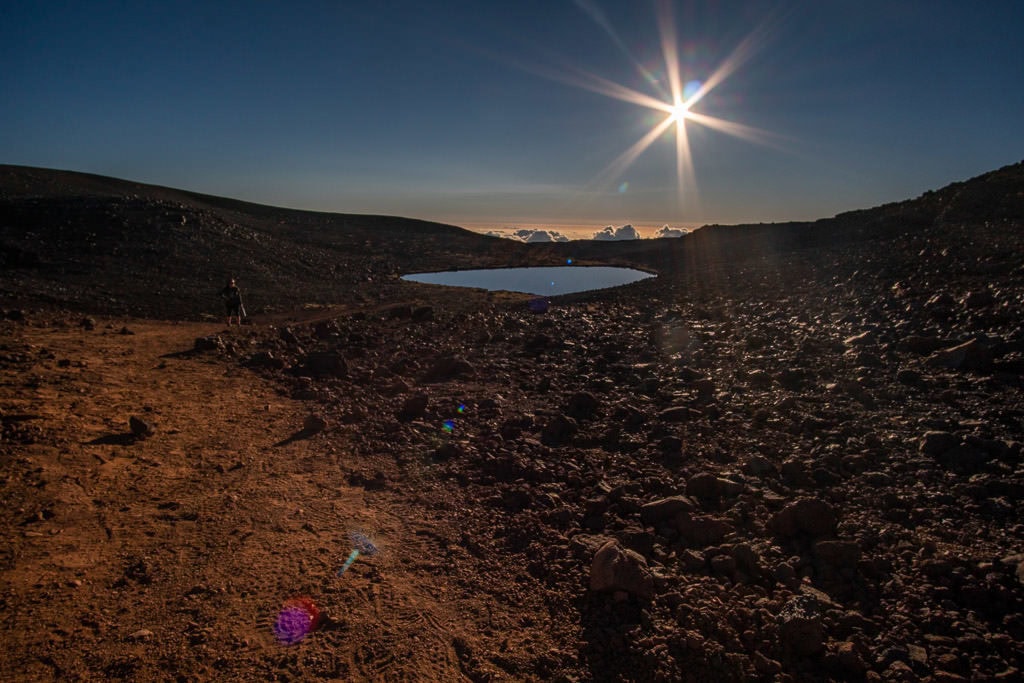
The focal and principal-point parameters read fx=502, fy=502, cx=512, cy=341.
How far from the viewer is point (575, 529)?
5125 millimetres

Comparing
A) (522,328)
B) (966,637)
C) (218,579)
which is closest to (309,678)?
(218,579)

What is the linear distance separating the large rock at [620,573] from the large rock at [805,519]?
1.33m

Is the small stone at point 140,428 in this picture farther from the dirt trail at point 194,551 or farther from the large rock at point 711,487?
the large rock at point 711,487

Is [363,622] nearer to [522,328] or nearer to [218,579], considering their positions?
[218,579]

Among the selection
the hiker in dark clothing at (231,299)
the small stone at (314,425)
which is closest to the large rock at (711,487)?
the small stone at (314,425)

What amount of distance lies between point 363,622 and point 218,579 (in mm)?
1333

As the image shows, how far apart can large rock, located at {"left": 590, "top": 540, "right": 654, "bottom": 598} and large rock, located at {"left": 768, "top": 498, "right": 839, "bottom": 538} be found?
1.33 m

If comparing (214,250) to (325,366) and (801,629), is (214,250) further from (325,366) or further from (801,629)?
(801,629)

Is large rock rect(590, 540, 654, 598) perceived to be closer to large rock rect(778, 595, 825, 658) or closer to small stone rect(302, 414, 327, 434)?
large rock rect(778, 595, 825, 658)

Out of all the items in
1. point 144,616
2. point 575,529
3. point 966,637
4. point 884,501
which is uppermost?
point 884,501

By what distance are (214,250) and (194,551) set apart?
27.2 metres

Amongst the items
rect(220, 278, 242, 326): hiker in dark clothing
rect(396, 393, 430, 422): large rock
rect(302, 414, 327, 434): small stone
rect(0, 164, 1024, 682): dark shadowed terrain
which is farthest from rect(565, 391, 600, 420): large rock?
rect(220, 278, 242, 326): hiker in dark clothing

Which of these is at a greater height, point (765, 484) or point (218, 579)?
point (765, 484)

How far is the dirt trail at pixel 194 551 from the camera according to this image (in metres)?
3.43
